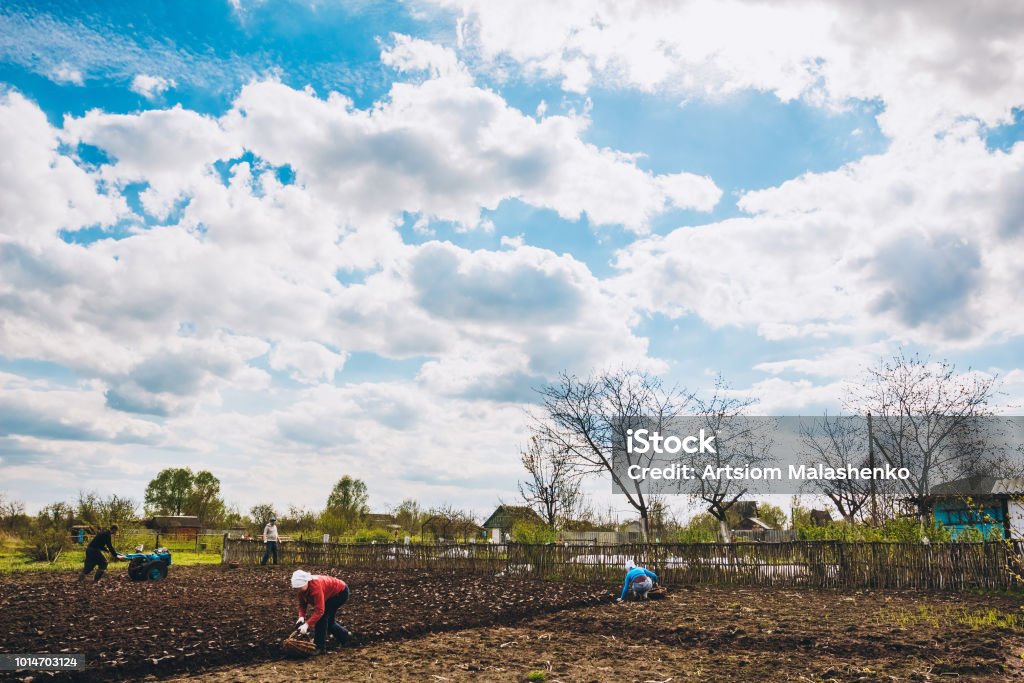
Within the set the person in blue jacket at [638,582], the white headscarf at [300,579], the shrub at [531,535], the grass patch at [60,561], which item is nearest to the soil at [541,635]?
the person in blue jacket at [638,582]

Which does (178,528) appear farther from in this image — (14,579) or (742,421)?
(742,421)

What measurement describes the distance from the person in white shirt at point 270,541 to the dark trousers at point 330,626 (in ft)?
51.7

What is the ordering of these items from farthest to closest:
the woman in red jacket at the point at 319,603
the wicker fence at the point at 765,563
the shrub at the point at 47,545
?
1. the shrub at the point at 47,545
2. the wicker fence at the point at 765,563
3. the woman in red jacket at the point at 319,603

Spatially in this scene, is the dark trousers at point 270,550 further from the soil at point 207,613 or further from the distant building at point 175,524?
the distant building at point 175,524

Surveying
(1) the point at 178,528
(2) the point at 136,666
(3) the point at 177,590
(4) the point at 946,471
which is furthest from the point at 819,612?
(1) the point at 178,528

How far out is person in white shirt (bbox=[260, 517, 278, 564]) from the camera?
23.5m

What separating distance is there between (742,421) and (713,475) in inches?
99.3

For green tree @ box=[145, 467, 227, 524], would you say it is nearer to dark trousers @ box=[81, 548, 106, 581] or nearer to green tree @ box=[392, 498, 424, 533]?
green tree @ box=[392, 498, 424, 533]

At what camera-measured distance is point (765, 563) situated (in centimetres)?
1638

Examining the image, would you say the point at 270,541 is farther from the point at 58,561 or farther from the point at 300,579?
the point at 300,579

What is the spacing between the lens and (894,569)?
15219 millimetres

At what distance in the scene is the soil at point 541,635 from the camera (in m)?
7.17

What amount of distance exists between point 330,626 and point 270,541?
16.9 m

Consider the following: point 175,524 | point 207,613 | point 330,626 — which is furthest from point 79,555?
point 175,524
